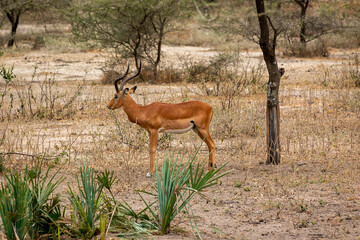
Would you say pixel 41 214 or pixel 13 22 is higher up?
pixel 13 22

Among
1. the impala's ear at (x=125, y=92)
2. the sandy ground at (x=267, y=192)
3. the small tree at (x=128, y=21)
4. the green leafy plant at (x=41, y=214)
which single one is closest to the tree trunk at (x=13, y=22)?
the small tree at (x=128, y=21)

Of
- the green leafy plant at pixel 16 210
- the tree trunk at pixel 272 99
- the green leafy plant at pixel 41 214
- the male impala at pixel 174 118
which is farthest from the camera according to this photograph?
the tree trunk at pixel 272 99

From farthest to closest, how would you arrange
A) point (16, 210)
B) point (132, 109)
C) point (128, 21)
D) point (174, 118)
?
1. point (128, 21)
2. point (132, 109)
3. point (174, 118)
4. point (16, 210)

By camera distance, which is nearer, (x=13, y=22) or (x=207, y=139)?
(x=207, y=139)

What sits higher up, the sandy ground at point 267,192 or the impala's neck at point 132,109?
the impala's neck at point 132,109

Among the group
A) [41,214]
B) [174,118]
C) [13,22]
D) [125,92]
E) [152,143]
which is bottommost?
[41,214]

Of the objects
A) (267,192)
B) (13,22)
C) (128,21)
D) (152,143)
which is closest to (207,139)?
(152,143)

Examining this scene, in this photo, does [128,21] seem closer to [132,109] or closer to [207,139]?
[132,109]

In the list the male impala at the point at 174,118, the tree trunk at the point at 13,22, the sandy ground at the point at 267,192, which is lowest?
the sandy ground at the point at 267,192

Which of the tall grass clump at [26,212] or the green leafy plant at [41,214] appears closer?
the tall grass clump at [26,212]

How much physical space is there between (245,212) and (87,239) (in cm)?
171

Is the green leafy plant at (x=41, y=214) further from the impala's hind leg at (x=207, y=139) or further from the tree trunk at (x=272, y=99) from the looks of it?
the tree trunk at (x=272, y=99)

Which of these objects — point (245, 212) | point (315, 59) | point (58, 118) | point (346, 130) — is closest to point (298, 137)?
point (346, 130)

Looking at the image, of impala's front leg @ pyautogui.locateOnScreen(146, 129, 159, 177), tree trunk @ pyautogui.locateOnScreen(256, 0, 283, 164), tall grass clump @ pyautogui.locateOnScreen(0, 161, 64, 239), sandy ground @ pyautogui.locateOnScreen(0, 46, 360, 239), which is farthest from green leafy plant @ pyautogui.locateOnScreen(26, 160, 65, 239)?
tree trunk @ pyautogui.locateOnScreen(256, 0, 283, 164)
